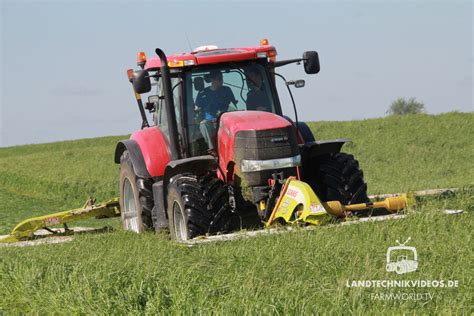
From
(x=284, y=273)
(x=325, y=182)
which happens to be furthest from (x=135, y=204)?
(x=284, y=273)

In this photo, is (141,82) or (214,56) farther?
(214,56)

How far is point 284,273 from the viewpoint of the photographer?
6.04m

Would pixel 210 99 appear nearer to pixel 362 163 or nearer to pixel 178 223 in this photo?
pixel 178 223

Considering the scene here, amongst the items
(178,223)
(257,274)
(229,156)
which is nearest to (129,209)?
(178,223)

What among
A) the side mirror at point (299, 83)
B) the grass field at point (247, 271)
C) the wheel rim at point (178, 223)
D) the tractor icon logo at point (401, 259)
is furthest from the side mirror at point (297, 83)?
the tractor icon logo at point (401, 259)

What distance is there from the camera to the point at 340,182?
945 cm

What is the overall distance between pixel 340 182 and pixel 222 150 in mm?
1334

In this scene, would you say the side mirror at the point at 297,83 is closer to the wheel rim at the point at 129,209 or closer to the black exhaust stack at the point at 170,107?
the black exhaust stack at the point at 170,107

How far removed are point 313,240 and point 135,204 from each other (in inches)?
177

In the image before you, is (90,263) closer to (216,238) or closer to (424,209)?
(216,238)

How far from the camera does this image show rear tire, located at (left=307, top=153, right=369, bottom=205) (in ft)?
30.8

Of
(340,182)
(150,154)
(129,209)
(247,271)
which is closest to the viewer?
(247,271)

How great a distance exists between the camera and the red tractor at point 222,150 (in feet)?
29.3

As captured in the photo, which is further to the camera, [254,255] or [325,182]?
[325,182]
